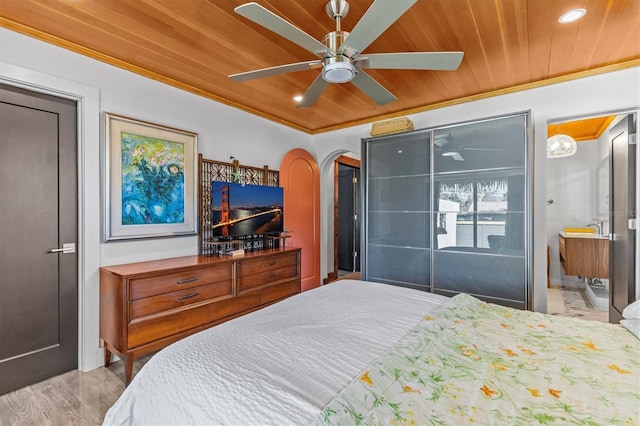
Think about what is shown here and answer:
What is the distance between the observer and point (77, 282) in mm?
2439

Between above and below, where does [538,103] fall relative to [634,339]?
above

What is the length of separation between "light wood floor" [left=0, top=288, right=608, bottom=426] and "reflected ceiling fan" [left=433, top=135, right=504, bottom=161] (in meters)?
3.55

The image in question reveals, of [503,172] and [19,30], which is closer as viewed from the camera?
[19,30]

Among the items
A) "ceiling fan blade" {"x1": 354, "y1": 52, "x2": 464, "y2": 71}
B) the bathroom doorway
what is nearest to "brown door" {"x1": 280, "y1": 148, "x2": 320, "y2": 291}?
"ceiling fan blade" {"x1": 354, "y1": 52, "x2": 464, "y2": 71}

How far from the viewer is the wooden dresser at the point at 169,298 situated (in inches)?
86.5

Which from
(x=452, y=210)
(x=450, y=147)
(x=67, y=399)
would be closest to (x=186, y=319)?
(x=67, y=399)

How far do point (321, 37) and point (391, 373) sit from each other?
2.19 metres

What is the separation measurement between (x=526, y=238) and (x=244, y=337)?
104 inches

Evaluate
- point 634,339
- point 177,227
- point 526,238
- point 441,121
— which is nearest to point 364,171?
point 441,121

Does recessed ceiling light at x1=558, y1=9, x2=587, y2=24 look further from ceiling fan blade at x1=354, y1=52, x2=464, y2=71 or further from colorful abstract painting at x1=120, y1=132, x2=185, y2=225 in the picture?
colorful abstract painting at x1=120, y1=132, x2=185, y2=225

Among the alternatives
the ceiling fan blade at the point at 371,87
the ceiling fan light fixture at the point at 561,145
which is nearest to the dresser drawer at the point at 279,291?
the ceiling fan blade at the point at 371,87

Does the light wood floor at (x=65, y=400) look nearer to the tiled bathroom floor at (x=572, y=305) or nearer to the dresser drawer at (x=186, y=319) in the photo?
the dresser drawer at (x=186, y=319)

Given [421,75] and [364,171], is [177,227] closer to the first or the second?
[364,171]

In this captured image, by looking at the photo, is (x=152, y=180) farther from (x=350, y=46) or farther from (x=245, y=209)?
(x=350, y=46)
